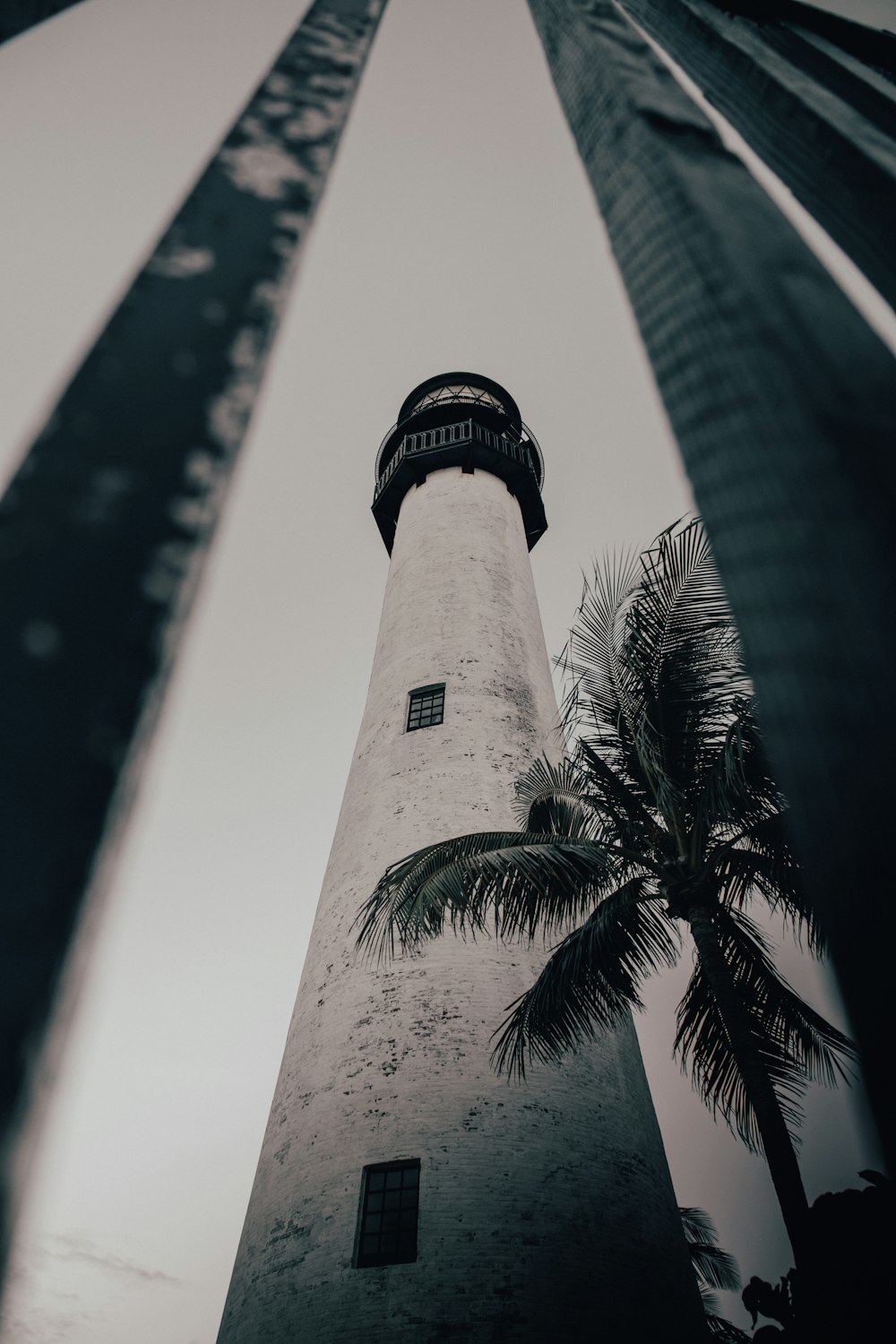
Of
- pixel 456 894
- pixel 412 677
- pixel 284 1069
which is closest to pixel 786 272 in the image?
pixel 456 894

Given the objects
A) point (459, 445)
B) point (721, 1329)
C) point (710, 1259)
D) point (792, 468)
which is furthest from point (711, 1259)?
point (792, 468)

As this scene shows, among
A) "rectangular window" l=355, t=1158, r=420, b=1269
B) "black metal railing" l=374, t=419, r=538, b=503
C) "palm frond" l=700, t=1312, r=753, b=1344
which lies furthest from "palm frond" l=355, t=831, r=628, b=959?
"black metal railing" l=374, t=419, r=538, b=503

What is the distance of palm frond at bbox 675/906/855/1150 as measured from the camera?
289 inches

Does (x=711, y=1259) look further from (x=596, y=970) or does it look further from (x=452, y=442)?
(x=452, y=442)

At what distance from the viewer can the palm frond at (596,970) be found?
6.95 meters

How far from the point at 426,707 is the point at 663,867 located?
5169mm

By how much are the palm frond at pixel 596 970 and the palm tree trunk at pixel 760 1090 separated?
1.37ft

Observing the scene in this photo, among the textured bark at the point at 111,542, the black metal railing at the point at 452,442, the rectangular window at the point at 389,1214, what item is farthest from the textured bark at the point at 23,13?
the black metal railing at the point at 452,442

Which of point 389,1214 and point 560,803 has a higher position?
point 560,803

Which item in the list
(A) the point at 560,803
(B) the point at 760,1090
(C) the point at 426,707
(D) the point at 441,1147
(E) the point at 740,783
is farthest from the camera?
(C) the point at 426,707

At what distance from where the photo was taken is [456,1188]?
673cm

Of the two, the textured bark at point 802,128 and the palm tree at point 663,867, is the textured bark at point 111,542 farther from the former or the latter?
the palm tree at point 663,867

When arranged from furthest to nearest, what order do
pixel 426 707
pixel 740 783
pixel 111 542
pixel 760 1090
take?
pixel 426 707
pixel 740 783
pixel 760 1090
pixel 111 542

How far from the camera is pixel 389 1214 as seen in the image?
673cm
